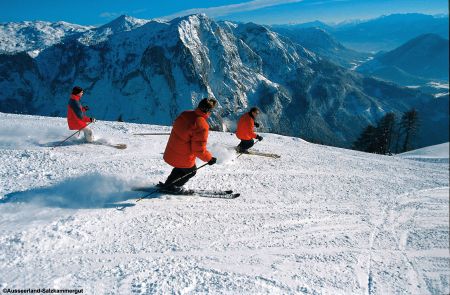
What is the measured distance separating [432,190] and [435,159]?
7.88 metres

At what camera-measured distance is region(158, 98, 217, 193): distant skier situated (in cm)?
798

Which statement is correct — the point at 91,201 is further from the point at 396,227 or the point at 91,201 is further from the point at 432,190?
the point at 432,190

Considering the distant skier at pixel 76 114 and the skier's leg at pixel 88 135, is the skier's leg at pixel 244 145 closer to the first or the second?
the skier's leg at pixel 88 135

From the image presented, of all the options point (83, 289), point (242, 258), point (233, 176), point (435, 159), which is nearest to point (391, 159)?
point (435, 159)

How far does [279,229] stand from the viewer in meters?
8.03

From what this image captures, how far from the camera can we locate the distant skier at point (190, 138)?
798 cm

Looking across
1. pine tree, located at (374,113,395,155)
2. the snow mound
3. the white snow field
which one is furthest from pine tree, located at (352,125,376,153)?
the snow mound

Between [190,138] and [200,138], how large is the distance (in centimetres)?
30

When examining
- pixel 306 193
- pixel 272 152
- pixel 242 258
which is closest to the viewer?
pixel 242 258

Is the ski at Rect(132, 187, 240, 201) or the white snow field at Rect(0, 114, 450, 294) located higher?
the ski at Rect(132, 187, 240, 201)

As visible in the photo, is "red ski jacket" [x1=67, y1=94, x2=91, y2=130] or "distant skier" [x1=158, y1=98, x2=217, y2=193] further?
"red ski jacket" [x1=67, y1=94, x2=91, y2=130]

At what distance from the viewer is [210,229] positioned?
7629 mm

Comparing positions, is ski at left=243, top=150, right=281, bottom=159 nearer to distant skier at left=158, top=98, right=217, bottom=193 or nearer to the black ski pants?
the black ski pants

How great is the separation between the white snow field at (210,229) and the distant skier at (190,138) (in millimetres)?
1156
